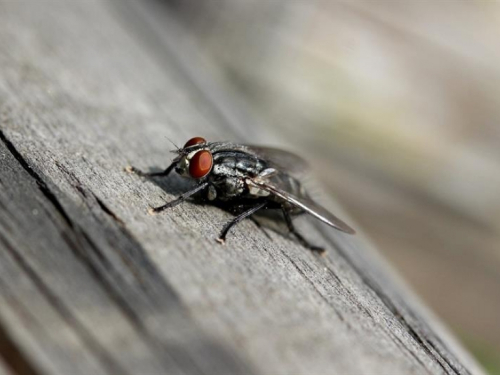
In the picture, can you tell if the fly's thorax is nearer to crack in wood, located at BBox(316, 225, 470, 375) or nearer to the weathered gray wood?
the weathered gray wood

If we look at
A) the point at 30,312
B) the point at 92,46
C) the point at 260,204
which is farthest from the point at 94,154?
the point at 92,46

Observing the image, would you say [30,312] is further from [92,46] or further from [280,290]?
[92,46]

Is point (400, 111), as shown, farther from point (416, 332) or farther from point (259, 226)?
point (416, 332)

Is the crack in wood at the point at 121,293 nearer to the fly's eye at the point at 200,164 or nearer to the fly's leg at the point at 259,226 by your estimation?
the fly's leg at the point at 259,226

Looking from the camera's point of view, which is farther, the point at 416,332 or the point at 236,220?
the point at 236,220

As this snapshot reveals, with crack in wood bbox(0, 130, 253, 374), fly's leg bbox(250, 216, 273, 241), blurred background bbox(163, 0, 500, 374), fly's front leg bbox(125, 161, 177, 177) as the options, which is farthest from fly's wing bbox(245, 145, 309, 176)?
blurred background bbox(163, 0, 500, 374)

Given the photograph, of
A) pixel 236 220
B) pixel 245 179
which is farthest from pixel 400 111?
pixel 236 220
